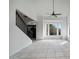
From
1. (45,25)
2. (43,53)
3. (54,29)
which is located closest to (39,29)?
(45,25)

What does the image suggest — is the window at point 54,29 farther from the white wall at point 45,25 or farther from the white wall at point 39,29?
the white wall at point 39,29

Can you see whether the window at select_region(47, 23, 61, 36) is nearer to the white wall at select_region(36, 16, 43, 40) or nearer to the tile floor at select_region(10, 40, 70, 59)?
the white wall at select_region(36, 16, 43, 40)

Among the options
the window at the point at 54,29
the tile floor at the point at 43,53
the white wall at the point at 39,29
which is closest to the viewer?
the tile floor at the point at 43,53

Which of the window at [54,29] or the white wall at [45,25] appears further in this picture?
the window at [54,29]

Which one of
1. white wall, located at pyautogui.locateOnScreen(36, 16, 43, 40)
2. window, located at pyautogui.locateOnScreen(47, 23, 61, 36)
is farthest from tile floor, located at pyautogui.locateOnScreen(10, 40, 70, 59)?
window, located at pyautogui.locateOnScreen(47, 23, 61, 36)

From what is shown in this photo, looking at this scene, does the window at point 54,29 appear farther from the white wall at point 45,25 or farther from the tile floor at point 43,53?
the tile floor at point 43,53

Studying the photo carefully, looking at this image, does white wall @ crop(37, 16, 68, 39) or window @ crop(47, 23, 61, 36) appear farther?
Answer: window @ crop(47, 23, 61, 36)

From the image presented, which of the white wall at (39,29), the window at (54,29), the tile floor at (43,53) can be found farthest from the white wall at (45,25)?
the tile floor at (43,53)

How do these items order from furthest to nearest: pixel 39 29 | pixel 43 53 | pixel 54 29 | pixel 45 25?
pixel 54 29, pixel 45 25, pixel 39 29, pixel 43 53

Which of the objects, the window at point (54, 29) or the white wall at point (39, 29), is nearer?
the white wall at point (39, 29)

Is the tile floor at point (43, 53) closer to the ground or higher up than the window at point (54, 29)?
closer to the ground

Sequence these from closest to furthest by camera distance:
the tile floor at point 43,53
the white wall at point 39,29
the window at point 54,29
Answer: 1. the tile floor at point 43,53
2. the white wall at point 39,29
3. the window at point 54,29

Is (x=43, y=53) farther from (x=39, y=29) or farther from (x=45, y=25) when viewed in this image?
(x=45, y=25)
